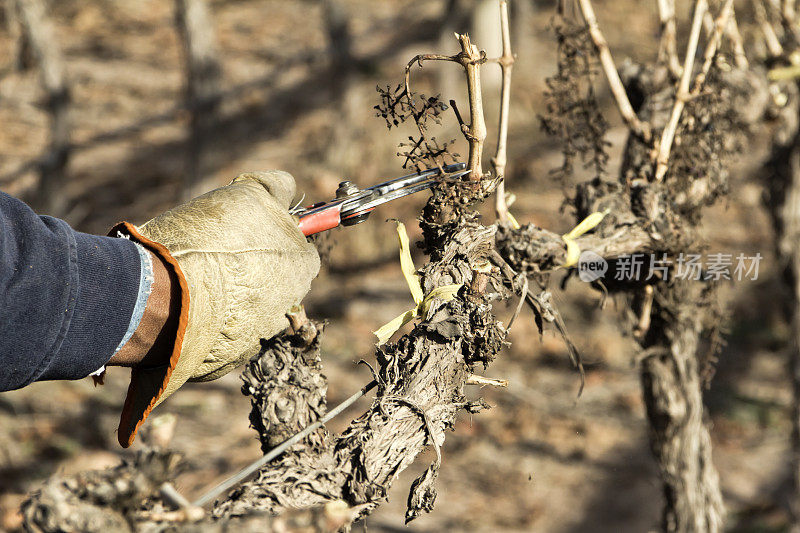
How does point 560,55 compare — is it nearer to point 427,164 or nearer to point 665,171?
point 665,171

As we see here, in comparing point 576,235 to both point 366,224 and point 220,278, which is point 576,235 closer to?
point 220,278

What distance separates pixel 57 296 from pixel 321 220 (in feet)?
→ 2.05

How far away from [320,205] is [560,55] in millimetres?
1140

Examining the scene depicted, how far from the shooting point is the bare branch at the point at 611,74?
2.16 metres

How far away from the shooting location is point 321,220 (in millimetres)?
1619

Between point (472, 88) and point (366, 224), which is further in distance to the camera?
point (366, 224)

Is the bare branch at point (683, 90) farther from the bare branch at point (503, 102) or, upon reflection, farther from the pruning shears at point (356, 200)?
the pruning shears at point (356, 200)

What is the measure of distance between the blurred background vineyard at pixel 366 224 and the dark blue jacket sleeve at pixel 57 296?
114 centimetres

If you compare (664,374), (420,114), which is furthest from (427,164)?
(664,374)

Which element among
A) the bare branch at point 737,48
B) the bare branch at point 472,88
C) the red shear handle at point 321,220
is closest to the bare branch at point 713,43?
the bare branch at point 737,48

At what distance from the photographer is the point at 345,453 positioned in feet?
4.28

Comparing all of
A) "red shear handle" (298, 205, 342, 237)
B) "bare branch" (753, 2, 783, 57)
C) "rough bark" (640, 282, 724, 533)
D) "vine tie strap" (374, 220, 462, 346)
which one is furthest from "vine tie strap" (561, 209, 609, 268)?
"bare branch" (753, 2, 783, 57)

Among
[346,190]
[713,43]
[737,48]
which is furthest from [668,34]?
[346,190]

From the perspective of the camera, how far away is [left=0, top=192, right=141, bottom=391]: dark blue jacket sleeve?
1.16 metres
